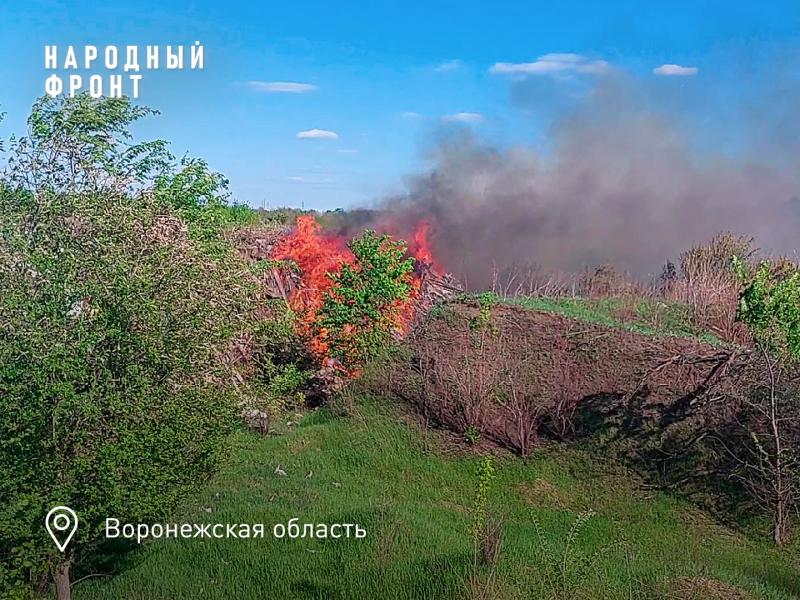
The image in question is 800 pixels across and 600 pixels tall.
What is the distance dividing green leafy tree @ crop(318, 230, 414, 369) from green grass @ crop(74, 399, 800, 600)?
159 inches

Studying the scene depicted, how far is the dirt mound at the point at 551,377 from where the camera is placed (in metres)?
13.6

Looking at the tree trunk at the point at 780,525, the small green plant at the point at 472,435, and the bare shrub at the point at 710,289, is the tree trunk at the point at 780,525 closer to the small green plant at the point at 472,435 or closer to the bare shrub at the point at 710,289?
the small green plant at the point at 472,435

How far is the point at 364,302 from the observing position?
19891 millimetres

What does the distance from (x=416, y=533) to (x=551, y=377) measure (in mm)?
5634

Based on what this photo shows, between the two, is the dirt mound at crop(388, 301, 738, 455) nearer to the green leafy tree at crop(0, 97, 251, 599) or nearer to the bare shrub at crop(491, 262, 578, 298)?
the bare shrub at crop(491, 262, 578, 298)

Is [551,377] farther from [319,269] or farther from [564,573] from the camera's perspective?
Result: [319,269]

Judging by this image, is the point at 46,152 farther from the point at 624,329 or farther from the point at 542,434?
the point at 624,329

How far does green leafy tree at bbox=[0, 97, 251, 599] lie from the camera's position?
6.74 meters

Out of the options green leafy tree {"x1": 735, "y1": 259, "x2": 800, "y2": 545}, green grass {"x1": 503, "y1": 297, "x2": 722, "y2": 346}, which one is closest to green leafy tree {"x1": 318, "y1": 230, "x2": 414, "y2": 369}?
green grass {"x1": 503, "y1": 297, "x2": 722, "y2": 346}

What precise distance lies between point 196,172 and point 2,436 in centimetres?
634

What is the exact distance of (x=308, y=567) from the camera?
355 inches

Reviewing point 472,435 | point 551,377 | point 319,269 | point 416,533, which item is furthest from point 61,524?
point 319,269

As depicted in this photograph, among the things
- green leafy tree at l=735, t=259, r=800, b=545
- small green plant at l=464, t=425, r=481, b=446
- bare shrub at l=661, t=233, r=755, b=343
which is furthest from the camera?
bare shrub at l=661, t=233, r=755, b=343

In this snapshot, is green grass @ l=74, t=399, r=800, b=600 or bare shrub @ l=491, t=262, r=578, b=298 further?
bare shrub @ l=491, t=262, r=578, b=298
